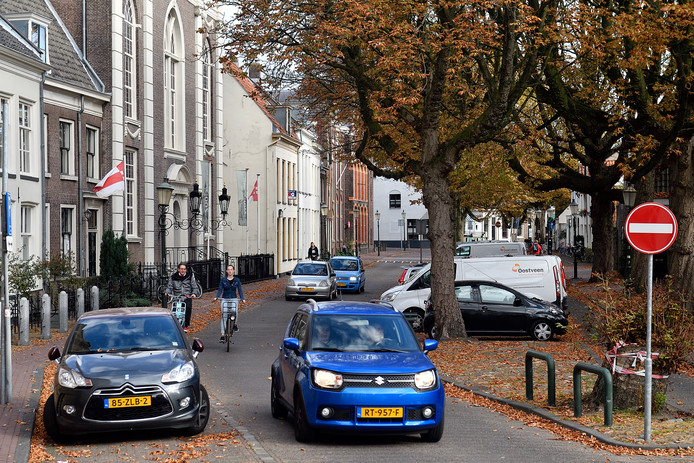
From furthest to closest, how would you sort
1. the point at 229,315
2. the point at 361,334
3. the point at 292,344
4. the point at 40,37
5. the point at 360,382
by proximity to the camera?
the point at 40,37 → the point at 229,315 → the point at 361,334 → the point at 292,344 → the point at 360,382

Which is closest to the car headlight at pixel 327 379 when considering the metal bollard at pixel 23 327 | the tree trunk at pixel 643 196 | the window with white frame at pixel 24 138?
the metal bollard at pixel 23 327

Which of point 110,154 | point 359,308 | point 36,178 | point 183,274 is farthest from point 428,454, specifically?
point 110,154

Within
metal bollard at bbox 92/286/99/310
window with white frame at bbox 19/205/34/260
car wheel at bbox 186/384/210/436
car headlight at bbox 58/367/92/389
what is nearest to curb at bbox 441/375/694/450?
car wheel at bbox 186/384/210/436

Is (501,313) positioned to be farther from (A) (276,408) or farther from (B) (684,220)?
(A) (276,408)

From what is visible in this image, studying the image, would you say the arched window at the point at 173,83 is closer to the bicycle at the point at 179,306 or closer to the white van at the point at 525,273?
the white van at the point at 525,273

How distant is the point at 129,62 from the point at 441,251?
2041cm

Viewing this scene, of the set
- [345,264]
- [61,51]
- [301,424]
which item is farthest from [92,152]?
[301,424]

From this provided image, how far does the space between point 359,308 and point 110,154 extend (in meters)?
24.4

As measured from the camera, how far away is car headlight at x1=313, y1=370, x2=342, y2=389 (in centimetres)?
958

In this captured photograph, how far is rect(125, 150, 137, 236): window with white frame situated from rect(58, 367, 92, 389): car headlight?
26.6m

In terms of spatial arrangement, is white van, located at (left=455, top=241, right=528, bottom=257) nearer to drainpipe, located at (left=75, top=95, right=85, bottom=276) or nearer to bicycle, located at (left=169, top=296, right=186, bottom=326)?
drainpipe, located at (left=75, top=95, right=85, bottom=276)

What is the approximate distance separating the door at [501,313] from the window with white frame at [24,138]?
1479 centimetres

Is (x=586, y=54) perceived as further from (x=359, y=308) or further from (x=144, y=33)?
(x=144, y=33)

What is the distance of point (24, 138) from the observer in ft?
92.5
